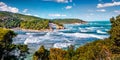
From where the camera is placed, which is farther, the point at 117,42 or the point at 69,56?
the point at 69,56

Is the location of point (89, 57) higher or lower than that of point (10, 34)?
lower

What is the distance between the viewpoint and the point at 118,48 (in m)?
45.8

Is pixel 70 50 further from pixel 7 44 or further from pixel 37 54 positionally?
pixel 7 44

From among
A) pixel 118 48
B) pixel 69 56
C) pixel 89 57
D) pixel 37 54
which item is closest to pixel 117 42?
pixel 118 48

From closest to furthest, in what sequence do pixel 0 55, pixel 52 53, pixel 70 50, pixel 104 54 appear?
pixel 104 54 → pixel 0 55 → pixel 52 53 → pixel 70 50

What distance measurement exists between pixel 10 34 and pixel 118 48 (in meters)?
18.3

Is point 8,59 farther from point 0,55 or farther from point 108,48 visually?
point 108,48

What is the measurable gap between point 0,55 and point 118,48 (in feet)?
64.5

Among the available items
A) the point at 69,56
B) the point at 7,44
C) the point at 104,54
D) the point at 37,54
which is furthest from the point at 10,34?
the point at 104,54

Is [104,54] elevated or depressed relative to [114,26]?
depressed

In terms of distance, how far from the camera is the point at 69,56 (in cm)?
5472

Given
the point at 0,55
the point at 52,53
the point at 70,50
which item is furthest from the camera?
the point at 70,50

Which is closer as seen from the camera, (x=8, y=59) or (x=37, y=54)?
(x=8, y=59)

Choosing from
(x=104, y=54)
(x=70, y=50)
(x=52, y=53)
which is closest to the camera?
(x=104, y=54)
